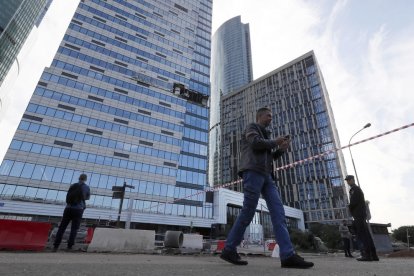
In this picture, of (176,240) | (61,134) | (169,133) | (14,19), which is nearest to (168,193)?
(169,133)

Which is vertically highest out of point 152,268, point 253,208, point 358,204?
point 358,204

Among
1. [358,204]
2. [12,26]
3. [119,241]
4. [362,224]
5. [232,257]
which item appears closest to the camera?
[232,257]

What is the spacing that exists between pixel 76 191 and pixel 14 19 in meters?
105

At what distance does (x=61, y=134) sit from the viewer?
38.3 metres

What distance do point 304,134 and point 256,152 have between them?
7948 cm

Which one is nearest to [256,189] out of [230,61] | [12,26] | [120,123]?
[120,123]

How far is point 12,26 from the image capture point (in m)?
76.8

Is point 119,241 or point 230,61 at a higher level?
point 230,61

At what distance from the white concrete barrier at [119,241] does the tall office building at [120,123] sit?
23.3m

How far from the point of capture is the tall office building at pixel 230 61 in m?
139

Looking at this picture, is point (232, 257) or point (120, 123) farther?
point (120, 123)

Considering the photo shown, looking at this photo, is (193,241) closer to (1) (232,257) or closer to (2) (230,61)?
(1) (232,257)

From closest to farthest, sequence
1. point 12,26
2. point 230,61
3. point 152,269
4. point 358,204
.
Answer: point 152,269 < point 358,204 < point 12,26 < point 230,61

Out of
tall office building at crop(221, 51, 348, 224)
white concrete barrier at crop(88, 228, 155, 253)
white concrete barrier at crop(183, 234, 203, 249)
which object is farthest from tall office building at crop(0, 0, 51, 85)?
white concrete barrier at crop(88, 228, 155, 253)
